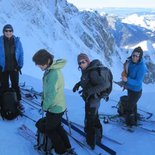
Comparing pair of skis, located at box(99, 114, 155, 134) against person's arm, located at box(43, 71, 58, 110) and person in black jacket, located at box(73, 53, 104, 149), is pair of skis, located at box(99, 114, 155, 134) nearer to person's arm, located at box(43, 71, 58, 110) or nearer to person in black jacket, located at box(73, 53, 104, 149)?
person in black jacket, located at box(73, 53, 104, 149)

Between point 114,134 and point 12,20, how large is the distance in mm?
42692

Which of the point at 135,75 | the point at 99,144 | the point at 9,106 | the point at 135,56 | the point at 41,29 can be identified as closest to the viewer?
the point at 99,144

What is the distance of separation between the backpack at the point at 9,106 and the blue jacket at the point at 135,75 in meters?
3.00

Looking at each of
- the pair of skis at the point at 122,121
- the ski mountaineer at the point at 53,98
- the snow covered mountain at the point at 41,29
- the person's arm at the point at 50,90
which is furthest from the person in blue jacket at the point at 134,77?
the snow covered mountain at the point at 41,29

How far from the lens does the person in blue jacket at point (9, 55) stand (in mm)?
9750

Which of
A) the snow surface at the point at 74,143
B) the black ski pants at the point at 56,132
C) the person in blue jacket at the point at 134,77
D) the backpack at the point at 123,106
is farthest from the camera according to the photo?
the backpack at the point at 123,106

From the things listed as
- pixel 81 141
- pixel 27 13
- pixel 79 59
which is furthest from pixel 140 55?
pixel 27 13

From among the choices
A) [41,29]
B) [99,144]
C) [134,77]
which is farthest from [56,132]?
[41,29]

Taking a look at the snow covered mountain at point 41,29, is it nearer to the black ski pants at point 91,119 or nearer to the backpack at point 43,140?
the black ski pants at point 91,119

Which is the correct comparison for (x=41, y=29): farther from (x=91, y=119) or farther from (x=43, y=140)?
(x=43, y=140)

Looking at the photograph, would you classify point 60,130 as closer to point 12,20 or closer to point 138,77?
point 138,77

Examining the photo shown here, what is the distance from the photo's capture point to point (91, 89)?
25.5 feet

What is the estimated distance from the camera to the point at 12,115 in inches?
385

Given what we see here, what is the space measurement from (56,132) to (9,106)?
250 centimetres
